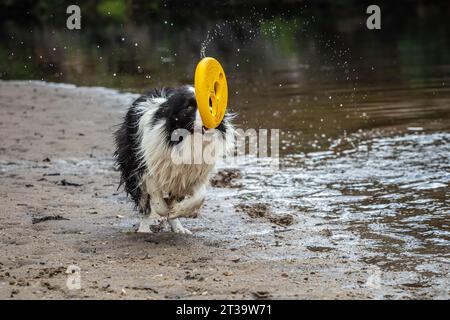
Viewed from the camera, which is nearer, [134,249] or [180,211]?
[134,249]

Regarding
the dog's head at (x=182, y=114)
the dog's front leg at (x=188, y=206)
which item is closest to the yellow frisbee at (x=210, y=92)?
the dog's head at (x=182, y=114)

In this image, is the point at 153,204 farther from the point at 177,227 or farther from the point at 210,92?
the point at 210,92

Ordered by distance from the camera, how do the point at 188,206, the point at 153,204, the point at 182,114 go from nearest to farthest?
the point at 182,114
the point at 188,206
the point at 153,204

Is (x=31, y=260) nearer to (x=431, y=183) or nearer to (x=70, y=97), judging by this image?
(x=431, y=183)

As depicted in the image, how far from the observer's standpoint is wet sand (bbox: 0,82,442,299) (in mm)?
4762

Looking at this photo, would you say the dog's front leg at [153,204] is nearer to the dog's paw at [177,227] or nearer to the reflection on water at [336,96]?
the dog's paw at [177,227]

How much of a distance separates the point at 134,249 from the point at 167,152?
848 millimetres

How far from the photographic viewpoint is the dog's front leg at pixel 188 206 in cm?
622

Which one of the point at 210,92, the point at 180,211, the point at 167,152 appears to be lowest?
the point at 180,211

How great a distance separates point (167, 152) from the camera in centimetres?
604

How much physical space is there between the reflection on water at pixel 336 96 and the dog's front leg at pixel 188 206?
1.23 meters

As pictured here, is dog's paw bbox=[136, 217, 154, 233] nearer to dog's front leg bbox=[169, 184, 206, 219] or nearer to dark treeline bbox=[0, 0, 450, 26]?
dog's front leg bbox=[169, 184, 206, 219]

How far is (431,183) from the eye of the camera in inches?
307

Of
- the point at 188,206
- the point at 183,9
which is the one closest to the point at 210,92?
the point at 188,206
